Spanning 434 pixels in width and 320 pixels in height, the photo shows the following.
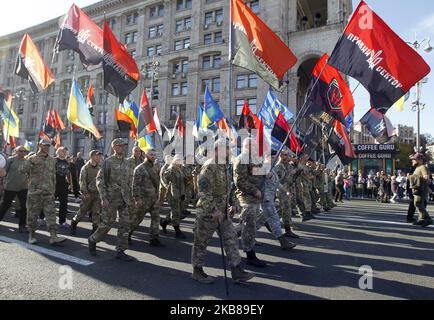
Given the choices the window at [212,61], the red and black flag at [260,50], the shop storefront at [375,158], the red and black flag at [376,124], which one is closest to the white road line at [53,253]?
the red and black flag at [260,50]

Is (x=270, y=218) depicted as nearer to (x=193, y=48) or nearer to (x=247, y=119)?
(x=247, y=119)

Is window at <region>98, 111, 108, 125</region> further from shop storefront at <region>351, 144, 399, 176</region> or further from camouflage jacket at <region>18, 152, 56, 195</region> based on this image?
camouflage jacket at <region>18, 152, 56, 195</region>

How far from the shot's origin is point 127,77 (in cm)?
855

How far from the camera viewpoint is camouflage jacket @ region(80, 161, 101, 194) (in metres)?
6.91

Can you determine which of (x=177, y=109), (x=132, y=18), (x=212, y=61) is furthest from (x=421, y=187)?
(x=132, y=18)

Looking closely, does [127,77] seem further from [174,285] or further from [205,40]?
[205,40]

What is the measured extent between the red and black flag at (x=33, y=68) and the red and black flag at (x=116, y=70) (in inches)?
110

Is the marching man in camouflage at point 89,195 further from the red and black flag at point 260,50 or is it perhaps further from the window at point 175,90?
the window at point 175,90

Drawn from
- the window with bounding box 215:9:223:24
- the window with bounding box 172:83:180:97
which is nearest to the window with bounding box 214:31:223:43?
the window with bounding box 215:9:223:24

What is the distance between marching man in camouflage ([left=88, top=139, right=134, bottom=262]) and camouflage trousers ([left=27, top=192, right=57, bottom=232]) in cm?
121

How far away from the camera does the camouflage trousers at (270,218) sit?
5.74 m
